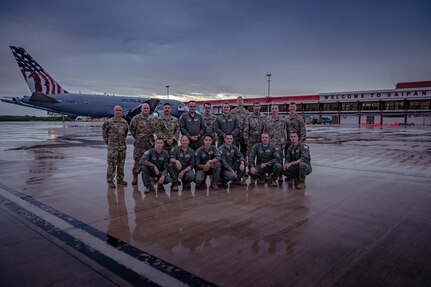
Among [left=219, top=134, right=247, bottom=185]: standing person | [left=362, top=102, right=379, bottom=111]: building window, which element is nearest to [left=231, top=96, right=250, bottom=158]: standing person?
[left=219, top=134, right=247, bottom=185]: standing person

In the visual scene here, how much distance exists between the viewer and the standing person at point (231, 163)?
5.72 metres

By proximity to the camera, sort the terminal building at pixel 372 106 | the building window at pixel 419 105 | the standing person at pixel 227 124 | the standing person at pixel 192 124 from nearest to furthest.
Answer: the standing person at pixel 192 124
the standing person at pixel 227 124
the building window at pixel 419 105
the terminal building at pixel 372 106

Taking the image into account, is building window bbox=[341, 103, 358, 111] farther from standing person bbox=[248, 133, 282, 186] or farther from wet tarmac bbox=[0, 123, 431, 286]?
standing person bbox=[248, 133, 282, 186]

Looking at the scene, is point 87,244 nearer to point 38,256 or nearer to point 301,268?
point 38,256

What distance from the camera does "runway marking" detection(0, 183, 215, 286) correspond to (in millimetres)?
2377

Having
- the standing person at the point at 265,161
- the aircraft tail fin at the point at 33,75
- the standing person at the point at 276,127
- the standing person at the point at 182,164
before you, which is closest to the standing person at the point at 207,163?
the standing person at the point at 182,164

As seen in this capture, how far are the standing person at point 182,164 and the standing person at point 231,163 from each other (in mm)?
643

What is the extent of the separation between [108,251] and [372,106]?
60015 millimetres

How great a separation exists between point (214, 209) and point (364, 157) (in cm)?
734

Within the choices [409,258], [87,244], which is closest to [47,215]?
[87,244]

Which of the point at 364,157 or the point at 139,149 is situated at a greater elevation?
the point at 139,149

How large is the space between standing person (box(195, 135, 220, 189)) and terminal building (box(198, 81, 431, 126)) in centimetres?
4755

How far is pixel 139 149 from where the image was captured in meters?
6.27

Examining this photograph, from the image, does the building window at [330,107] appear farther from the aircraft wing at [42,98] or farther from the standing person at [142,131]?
the standing person at [142,131]
